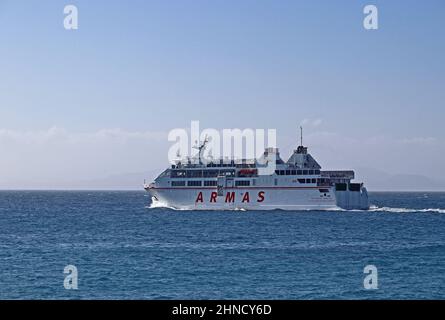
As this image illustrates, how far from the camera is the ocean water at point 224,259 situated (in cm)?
2864

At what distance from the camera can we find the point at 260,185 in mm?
84750

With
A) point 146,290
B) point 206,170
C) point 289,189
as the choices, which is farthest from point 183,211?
point 146,290

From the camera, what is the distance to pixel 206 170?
286 ft

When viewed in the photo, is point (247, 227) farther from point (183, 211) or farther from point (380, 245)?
point (183, 211)

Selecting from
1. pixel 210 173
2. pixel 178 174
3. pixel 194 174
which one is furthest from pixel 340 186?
pixel 178 174

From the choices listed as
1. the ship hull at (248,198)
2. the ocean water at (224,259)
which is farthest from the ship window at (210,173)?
the ocean water at (224,259)

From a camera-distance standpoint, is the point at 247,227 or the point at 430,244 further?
the point at 247,227

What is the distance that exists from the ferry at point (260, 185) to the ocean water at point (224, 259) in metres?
14.2

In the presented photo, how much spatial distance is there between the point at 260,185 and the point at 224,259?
152 feet
